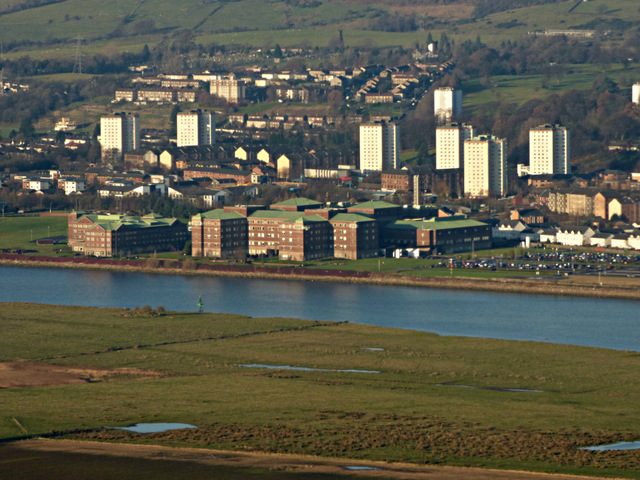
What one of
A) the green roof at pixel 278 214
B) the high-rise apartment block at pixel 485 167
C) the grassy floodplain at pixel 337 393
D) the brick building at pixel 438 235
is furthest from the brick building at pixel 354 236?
the high-rise apartment block at pixel 485 167

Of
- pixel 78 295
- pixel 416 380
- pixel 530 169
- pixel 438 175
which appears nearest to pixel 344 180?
pixel 438 175

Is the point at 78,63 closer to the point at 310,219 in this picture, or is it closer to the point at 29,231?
the point at 29,231

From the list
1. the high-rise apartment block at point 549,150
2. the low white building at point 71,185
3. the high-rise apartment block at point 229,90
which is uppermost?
the high-rise apartment block at point 229,90

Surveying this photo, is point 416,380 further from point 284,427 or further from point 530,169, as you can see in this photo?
point 530,169

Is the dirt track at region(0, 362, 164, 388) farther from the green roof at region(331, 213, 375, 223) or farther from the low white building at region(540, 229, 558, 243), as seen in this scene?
the low white building at region(540, 229, 558, 243)

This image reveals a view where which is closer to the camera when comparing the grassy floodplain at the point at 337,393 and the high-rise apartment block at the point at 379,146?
the grassy floodplain at the point at 337,393

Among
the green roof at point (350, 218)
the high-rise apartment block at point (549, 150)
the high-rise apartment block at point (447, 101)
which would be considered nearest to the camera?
the green roof at point (350, 218)

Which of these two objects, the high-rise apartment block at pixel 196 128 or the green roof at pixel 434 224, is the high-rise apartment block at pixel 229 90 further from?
the green roof at pixel 434 224
